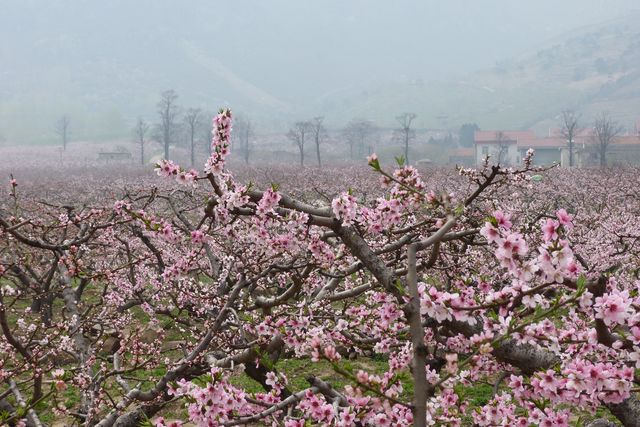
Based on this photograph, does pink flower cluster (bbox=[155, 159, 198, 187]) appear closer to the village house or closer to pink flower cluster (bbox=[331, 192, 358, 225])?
pink flower cluster (bbox=[331, 192, 358, 225])

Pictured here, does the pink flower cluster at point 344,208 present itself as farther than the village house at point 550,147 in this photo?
No

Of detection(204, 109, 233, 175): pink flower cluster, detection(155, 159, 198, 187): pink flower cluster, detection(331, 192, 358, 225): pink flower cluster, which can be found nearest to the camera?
detection(331, 192, 358, 225): pink flower cluster

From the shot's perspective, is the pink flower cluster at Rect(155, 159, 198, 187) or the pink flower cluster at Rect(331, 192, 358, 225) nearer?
the pink flower cluster at Rect(331, 192, 358, 225)

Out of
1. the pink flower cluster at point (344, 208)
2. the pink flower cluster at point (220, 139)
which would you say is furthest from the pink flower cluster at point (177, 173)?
the pink flower cluster at point (344, 208)

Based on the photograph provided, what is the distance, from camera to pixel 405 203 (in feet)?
14.2

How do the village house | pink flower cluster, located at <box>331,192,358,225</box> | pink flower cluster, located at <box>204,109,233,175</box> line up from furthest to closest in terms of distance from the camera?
the village house < pink flower cluster, located at <box>204,109,233,175</box> < pink flower cluster, located at <box>331,192,358,225</box>

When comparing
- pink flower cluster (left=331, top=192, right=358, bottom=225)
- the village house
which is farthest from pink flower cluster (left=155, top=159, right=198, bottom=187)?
the village house

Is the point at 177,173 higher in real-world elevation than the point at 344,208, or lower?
higher

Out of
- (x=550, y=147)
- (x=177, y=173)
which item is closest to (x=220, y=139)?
(x=177, y=173)

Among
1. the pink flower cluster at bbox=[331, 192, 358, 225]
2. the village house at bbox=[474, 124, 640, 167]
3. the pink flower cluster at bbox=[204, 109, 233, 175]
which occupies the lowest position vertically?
the pink flower cluster at bbox=[331, 192, 358, 225]

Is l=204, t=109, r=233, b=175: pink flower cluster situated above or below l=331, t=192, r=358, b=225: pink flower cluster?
above

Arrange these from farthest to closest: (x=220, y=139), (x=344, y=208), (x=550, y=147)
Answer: (x=550, y=147) → (x=220, y=139) → (x=344, y=208)

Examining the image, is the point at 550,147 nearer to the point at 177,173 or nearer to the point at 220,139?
the point at 220,139

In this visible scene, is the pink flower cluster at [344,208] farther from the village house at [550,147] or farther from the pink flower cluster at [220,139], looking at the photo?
the village house at [550,147]
